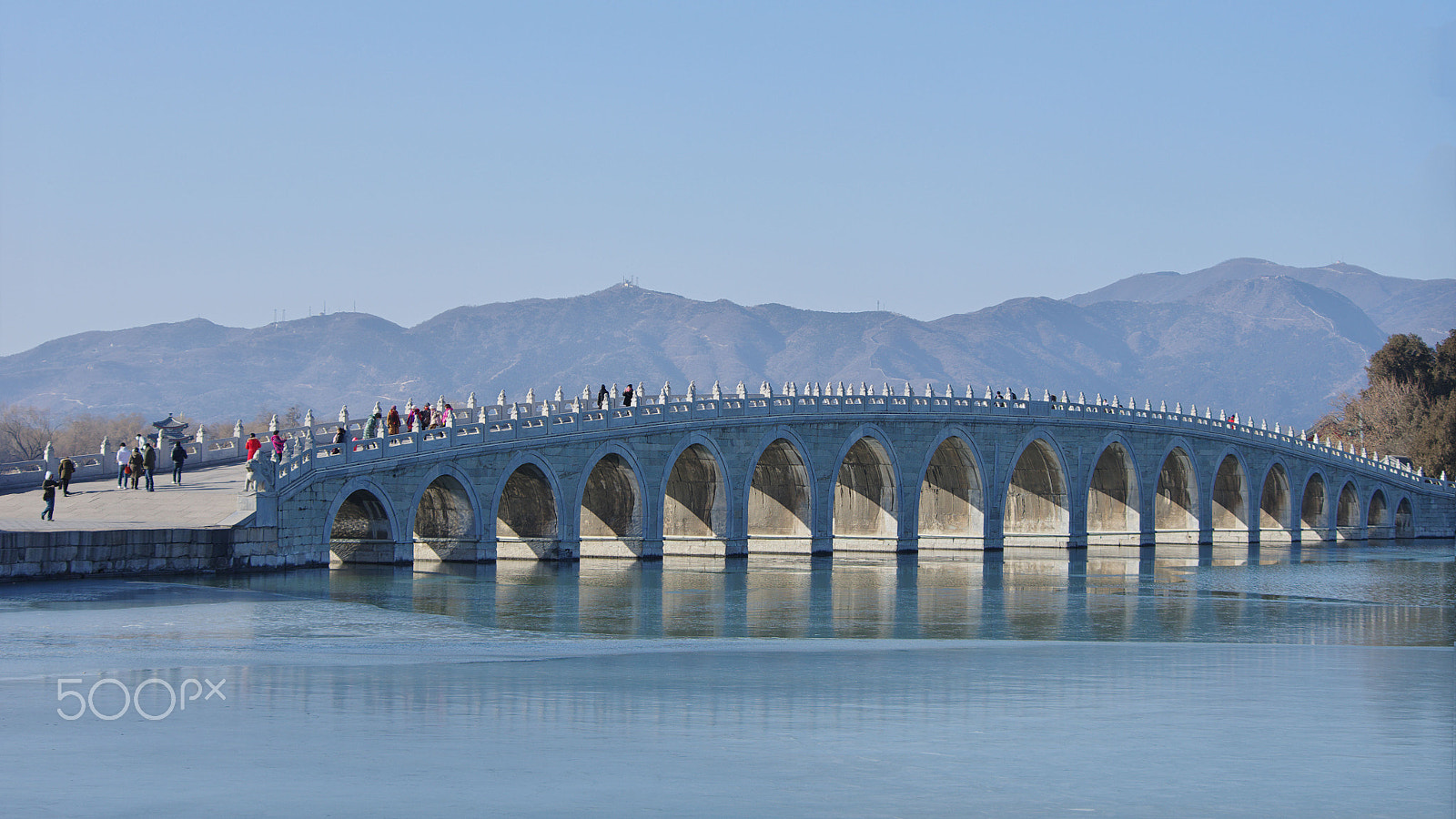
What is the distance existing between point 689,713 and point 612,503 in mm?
34508

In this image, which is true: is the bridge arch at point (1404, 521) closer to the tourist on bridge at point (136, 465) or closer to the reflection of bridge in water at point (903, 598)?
the reflection of bridge in water at point (903, 598)

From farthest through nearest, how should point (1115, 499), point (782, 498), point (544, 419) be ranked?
point (1115, 499), point (782, 498), point (544, 419)

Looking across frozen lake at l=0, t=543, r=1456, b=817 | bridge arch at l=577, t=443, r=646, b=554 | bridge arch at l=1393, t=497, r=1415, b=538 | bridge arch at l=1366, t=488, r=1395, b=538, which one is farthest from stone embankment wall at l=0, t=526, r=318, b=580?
bridge arch at l=1393, t=497, r=1415, b=538

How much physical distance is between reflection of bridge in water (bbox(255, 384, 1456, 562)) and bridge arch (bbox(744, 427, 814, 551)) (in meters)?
0.07

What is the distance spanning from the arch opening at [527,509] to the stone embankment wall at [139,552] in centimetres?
960

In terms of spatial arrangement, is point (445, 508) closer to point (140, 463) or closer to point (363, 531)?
point (363, 531)

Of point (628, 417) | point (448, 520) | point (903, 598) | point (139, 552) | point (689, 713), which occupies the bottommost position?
point (903, 598)

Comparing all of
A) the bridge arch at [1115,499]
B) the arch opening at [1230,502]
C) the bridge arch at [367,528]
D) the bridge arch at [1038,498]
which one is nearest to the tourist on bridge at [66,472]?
the bridge arch at [367,528]

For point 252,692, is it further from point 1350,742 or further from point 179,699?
point 1350,742

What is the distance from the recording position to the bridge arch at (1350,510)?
8406 centimetres

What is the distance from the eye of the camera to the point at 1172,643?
22234mm

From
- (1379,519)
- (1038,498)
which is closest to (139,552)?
(1038,498)

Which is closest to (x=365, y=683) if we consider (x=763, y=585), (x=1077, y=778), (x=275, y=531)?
(x=1077, y=778)

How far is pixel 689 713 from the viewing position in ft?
41.3
